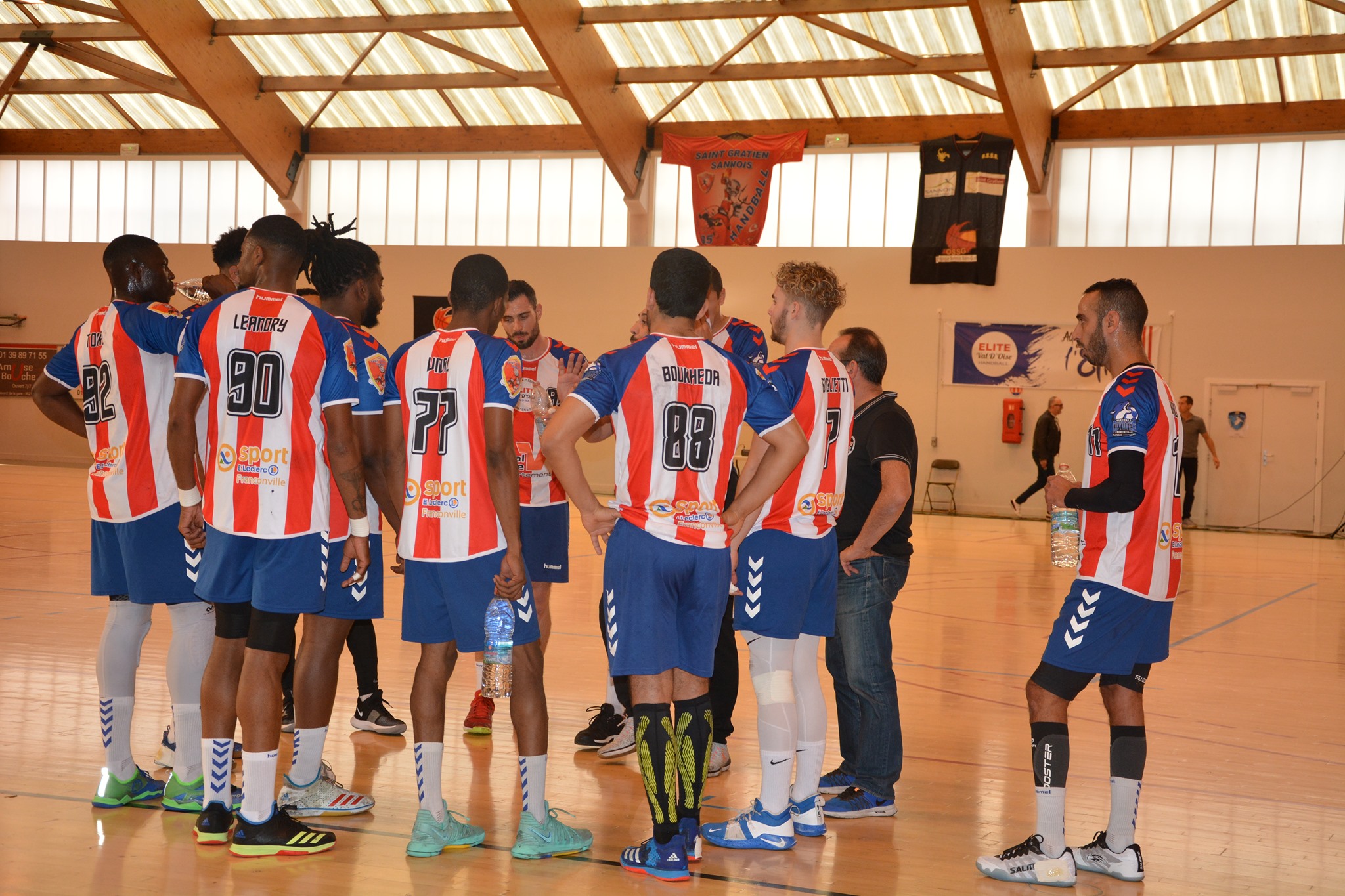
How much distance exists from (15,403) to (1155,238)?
23.1m

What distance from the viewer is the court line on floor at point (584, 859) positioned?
11.6 feet

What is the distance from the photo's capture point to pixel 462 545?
3715mm

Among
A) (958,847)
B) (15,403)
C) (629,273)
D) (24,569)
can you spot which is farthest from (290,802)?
(15,403)

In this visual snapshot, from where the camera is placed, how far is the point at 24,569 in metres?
9.80

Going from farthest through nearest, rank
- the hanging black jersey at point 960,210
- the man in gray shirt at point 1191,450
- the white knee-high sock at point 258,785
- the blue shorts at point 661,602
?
the hanging black jersey at point 960,210 < the man in gray shirt at point 1191,450 < the white knee-high sock at point 258,785 < the blue shorts at point 661,602

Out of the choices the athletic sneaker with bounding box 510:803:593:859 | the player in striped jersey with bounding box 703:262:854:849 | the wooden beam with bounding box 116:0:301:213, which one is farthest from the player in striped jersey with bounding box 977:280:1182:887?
the wooden beam with bounding box 116:0:301:213

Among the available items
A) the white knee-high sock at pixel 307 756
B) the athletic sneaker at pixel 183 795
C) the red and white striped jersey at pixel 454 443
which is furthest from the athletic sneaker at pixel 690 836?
the athletic sneaker at pixel 183 795

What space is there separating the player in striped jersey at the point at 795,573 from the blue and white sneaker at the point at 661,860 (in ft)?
1.37

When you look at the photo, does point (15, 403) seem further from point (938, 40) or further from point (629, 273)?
point (938, 40)

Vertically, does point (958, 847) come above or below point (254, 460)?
below

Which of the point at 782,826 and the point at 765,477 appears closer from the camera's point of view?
the point at 765,477

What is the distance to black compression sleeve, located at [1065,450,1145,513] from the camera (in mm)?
3570

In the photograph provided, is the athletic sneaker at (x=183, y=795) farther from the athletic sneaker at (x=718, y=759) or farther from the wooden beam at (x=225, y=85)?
the wooden beam at (x=225, y=85)

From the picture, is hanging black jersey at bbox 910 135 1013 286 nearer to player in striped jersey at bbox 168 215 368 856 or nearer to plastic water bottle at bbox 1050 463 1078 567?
plastic water bottle at bbox 1050 463 1078 567
